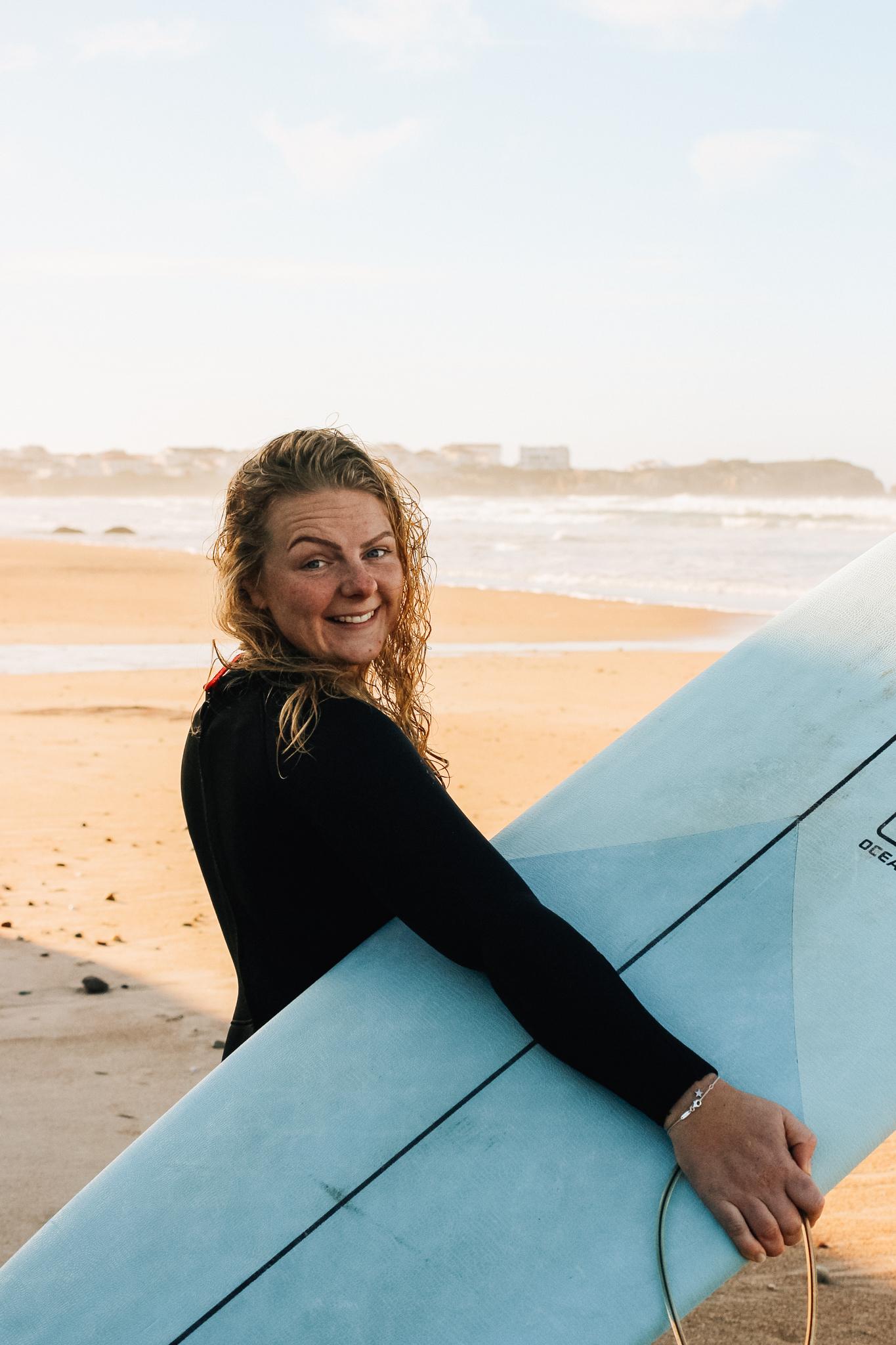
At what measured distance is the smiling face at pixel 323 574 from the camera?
4.62 ft

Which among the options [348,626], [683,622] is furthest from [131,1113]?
[683,622]

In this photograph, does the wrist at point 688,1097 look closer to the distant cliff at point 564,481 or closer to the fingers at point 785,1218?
the fingers at point 785,1218

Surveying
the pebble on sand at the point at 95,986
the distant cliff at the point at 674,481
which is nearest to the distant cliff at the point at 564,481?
the distant cliff at the point at 674,481

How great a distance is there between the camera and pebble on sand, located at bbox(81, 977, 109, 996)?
3.57 meters

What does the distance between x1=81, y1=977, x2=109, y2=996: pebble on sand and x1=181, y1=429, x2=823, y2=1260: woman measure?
2.25 meters

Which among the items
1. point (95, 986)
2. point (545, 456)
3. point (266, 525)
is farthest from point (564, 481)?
point (266, 525)

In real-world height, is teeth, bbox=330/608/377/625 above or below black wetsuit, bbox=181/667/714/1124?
above

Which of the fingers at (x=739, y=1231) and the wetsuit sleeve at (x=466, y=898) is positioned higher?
the wetsuit sleeve at (x=466, y=898)

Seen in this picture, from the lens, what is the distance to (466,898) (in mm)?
1153

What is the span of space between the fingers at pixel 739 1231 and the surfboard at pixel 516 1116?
0.19 ft

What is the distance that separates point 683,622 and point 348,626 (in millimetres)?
12438

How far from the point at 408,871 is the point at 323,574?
43cm

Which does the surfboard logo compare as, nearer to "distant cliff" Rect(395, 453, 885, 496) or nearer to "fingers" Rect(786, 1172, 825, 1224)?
"fingers" Rect(786, 1172, 825, 1224)

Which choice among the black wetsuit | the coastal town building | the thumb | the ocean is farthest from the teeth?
the coastal town building
